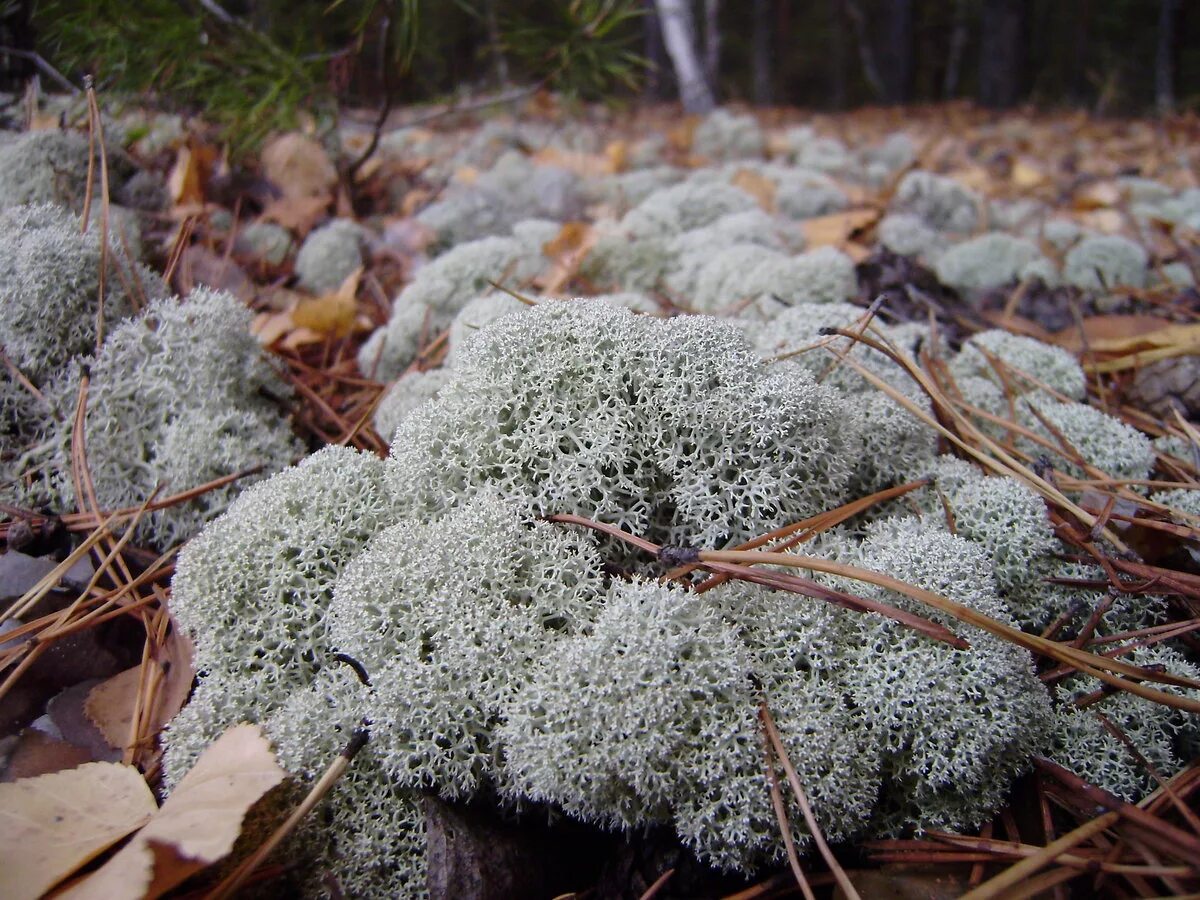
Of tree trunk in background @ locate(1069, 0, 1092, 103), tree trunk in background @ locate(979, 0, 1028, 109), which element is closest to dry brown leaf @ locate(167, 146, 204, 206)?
tree trunk in background @ locate(979, 0, 1028, 109)

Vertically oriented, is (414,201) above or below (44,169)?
below

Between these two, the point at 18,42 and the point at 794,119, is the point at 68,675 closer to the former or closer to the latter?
the point at 18,42

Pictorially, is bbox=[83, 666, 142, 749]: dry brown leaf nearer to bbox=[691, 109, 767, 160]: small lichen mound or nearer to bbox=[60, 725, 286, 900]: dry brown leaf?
bbox=[60, 725, 286, 900]: dry brown leaf

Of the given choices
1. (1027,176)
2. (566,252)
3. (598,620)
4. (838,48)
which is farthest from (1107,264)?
(838,48)

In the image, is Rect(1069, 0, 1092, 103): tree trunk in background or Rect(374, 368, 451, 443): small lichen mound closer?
Rect(374, 368, 451, 443): small lichen mound

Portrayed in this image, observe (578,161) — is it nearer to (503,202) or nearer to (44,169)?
(503,202)
